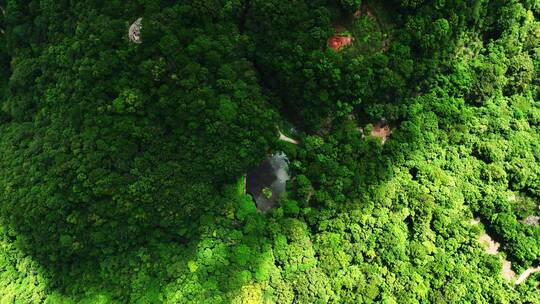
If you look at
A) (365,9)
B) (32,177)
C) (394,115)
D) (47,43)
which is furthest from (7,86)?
(394,115)

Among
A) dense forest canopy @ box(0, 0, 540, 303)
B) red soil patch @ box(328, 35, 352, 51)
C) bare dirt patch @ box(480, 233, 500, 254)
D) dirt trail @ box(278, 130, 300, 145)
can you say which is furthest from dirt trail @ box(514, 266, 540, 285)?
red soil patch @ box(328, 35, 352, 51)

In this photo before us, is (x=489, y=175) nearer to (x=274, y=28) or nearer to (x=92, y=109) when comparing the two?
(x=274, y=28)

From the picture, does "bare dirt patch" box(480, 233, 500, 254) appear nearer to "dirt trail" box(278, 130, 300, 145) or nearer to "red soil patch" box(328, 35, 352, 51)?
"dirt trail" box(278, 130, 300, 145)

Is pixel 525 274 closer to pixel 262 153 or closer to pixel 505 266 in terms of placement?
pixel 505 266

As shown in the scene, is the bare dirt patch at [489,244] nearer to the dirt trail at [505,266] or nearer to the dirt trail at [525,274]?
the dirt trail at [505,266]

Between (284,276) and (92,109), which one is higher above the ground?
(92,109)

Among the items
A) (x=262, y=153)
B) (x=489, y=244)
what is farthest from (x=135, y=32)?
(x=489, y=244)

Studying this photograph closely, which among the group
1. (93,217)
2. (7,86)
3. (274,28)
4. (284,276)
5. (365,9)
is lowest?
(284,276)
